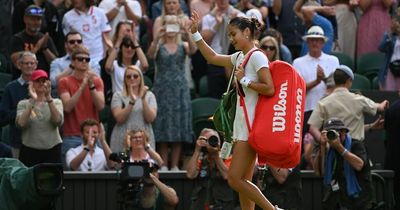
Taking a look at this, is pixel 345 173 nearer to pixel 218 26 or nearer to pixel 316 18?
pixel 218 26

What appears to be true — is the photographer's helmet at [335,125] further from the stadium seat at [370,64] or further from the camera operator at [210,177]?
the stadium seat at [370,64]

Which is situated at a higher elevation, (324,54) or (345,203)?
(324,54)

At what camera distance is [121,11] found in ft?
59.5

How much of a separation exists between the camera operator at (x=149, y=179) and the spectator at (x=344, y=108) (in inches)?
76.5

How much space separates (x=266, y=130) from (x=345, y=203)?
3.34m

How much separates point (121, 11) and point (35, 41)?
60.0 inches

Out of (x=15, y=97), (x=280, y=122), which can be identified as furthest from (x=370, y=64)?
(x=280, y=122)

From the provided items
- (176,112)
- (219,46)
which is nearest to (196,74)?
(219,46)

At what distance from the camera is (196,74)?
58.9ft

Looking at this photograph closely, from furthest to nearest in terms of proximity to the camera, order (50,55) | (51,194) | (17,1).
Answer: (17,1)
(50,55)
(51,194)

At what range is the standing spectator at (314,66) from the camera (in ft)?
54.5

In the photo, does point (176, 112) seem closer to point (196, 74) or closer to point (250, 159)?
point (196, 74)

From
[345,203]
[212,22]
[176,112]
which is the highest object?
[212,22]

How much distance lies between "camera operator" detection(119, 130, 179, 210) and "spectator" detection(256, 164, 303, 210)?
40.5 inches
